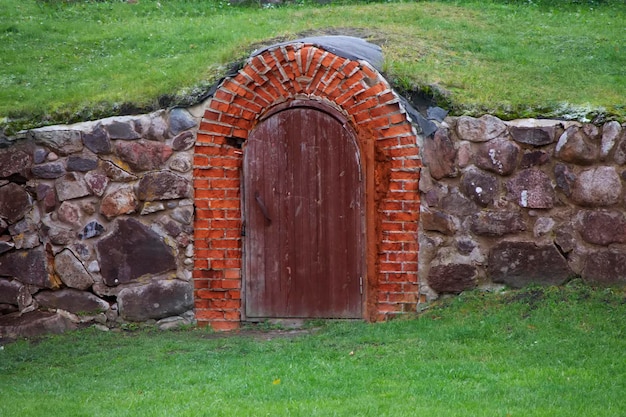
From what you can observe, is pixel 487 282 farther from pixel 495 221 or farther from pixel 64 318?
pixel 64 318

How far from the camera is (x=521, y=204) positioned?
8.50m

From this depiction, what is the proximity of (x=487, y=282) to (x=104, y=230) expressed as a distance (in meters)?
3.69

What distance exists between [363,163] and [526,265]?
1.77 metres

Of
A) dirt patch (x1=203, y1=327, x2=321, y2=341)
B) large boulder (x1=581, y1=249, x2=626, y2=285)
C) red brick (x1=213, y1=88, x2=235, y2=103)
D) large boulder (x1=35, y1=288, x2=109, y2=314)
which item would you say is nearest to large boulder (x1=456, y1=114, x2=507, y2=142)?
large boulder (x1=581, y1=249, x2=626, y2=285)

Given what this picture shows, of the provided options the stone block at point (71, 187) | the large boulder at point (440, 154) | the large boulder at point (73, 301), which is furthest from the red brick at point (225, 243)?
the large boulder at point (440, 154)

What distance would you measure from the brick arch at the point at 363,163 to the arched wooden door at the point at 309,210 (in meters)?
0.13

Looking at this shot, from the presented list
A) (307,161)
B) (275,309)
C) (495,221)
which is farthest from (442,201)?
(275,309)

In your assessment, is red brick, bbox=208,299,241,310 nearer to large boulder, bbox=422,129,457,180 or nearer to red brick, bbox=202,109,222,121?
red brick, bbox=202,109,222,121

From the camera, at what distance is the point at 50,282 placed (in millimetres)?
8914

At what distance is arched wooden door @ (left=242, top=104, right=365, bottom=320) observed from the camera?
8.63 metres

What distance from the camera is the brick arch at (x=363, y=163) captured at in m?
8.59

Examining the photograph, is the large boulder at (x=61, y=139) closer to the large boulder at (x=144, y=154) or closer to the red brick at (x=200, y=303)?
the large boulder at (x=144, y=154)

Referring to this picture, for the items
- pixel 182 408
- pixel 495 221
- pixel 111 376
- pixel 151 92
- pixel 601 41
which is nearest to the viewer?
pixel 182 408

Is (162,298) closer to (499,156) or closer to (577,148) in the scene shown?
(499,156)
